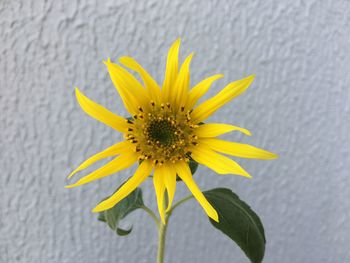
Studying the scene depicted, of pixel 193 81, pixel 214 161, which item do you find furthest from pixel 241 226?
pixel 193 81

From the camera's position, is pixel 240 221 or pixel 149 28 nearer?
pixel 240 221

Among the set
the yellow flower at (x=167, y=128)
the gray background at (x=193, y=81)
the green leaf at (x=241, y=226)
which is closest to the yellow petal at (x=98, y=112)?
the yellow flower at (x=167, y=128)

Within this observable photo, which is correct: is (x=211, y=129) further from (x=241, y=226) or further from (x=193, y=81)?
(x=193, y=81)

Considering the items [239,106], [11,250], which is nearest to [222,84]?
[239,106]

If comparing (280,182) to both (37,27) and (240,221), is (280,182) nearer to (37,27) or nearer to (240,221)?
(240,221)

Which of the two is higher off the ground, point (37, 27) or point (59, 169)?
point (37, 27)

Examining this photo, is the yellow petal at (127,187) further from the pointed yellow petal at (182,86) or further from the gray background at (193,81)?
the gray background at (193,81)

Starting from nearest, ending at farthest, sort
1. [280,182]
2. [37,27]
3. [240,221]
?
[240,221]
[37,27]
[280,182]

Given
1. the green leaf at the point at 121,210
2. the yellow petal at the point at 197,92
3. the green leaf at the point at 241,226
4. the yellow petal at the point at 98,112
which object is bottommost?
the green leaf at the point at 241,226
